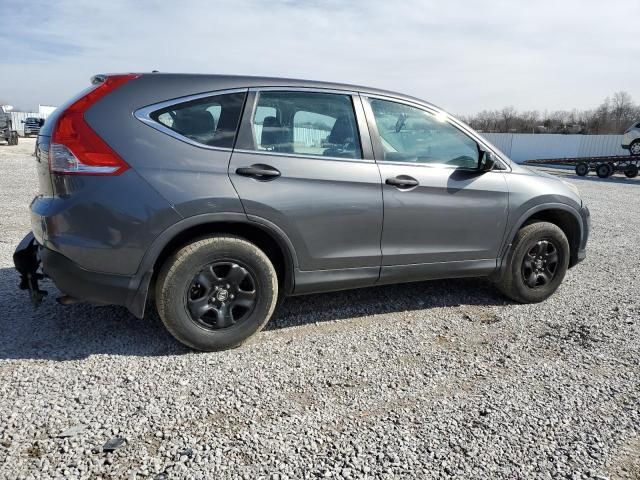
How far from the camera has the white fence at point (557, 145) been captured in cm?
3412

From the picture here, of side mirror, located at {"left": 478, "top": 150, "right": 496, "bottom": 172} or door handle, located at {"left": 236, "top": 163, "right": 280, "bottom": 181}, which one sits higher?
side mirror, located at {"left": 478, "top": 150, "right": 496, "bottom": 172}

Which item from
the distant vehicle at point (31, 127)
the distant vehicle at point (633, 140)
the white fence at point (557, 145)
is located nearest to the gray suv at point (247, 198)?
the distant vehicle at point (633, 140)

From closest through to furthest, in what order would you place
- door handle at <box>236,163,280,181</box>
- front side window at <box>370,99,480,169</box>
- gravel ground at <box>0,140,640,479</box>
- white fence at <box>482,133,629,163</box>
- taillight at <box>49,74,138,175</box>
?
gravel ground at <box>0,140,640,479</box>, taillight at <box>49,74,138,175</box>, door handle at <box>236,163,280,181</box>, front side window at <box>370,99,480,169</box>, white fence at <box>482,133,629,163</box>

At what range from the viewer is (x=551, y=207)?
13.7ft

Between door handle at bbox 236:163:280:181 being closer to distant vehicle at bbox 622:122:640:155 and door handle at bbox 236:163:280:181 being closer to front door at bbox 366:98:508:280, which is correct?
front door at bbox 366:98:508:280

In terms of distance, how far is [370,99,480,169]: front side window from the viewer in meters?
3.58

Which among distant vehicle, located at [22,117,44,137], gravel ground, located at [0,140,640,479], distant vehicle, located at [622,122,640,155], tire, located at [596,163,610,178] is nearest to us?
gravel ground, located at [0,140,640,479]

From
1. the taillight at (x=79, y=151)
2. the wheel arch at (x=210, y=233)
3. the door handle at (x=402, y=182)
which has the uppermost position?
the taillight at (x=79, y=151)

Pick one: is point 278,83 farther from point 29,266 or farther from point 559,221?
point 559,221

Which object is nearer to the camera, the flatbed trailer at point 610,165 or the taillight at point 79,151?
the taillight at point 79,151

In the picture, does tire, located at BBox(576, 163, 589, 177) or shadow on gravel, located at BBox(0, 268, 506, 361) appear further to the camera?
tire, located at BBox(576, 163, 589, 177)

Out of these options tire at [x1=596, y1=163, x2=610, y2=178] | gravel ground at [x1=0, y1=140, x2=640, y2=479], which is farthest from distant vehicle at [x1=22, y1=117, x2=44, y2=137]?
gravel ground at [x1=0, y1=140, x2=640, y2=479]

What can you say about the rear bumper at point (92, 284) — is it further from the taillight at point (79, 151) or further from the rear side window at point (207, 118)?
the rear side window at point (207, 118)

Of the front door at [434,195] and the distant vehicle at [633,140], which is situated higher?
the distant vehicle at [633,140]
